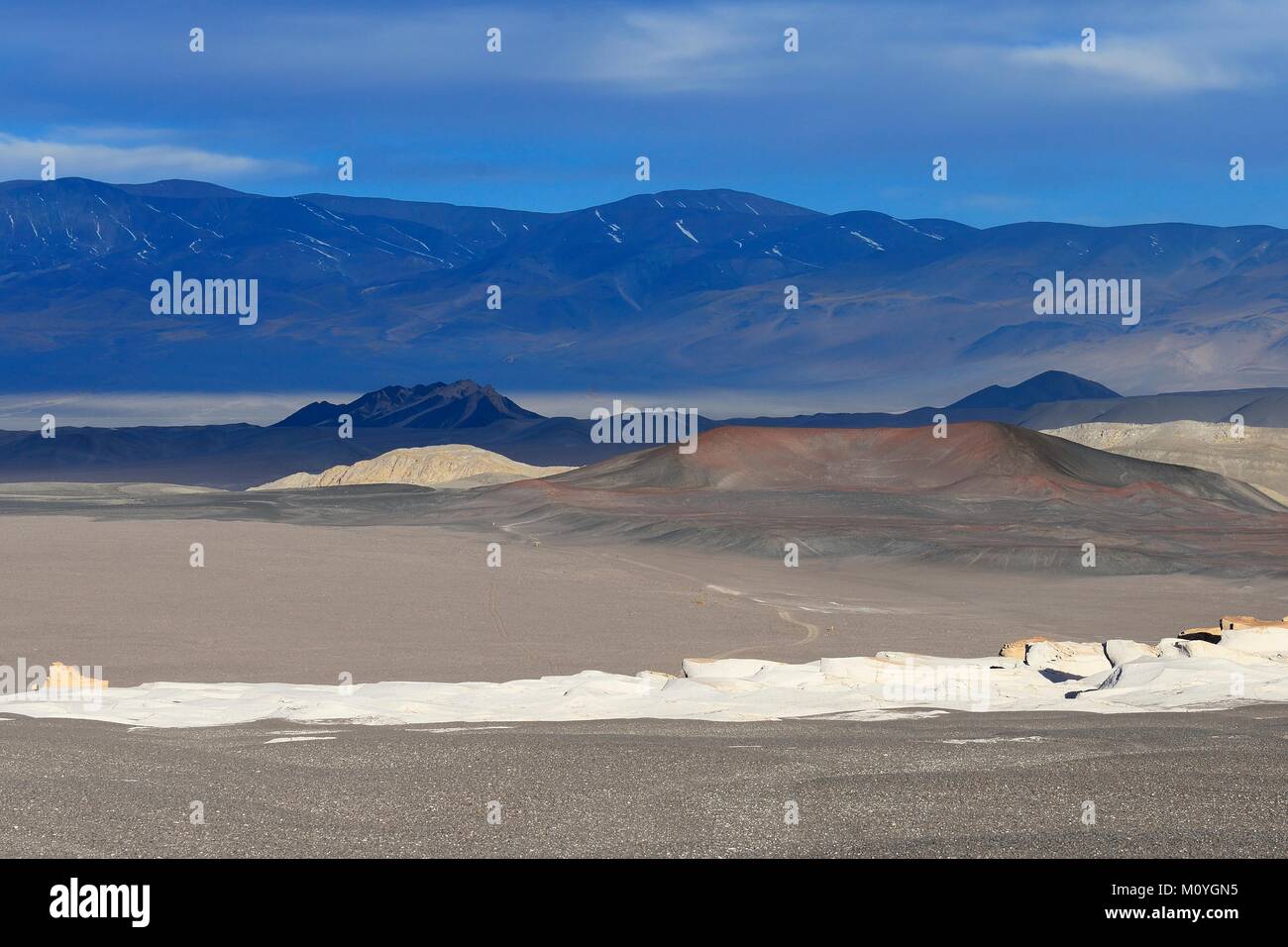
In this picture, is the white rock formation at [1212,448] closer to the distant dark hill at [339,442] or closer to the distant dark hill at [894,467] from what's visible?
the distant dark hill at [894,467]

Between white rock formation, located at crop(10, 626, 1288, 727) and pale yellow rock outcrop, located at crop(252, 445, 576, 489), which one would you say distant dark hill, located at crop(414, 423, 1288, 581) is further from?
white rock formation, located at crop(10, 626, 1288, 727)

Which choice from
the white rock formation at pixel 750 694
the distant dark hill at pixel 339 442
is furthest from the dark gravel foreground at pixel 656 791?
the distant dark hill at pixel 339 442

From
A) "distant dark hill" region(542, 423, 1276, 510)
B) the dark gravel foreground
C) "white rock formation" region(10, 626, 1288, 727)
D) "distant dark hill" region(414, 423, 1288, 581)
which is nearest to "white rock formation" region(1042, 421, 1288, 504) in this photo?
"distant dark hill" region(542, 423, 1276, 510)

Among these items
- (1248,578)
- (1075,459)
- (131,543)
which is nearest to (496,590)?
(131,543)

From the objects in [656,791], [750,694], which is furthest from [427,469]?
[656,791]

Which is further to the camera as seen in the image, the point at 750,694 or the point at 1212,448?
the point at 1212,448

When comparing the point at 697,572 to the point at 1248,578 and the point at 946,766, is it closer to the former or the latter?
the point at 1248,578

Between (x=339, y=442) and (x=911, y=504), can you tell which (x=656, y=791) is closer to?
(x=911, y=504)

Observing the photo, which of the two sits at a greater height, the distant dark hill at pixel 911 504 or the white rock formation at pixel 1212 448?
the white rock formation at pixel 1212 448
